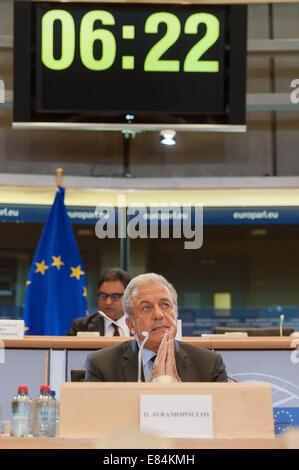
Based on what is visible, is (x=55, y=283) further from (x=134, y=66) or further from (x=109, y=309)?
(x=134, y=66)

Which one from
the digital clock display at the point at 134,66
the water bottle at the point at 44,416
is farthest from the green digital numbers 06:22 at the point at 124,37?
the water bottle at the point at 44,416

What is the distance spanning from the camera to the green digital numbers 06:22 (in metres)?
4.20

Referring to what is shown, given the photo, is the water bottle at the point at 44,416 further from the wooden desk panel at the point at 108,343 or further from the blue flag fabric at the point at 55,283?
the blue flag fabric at the point at 55,283

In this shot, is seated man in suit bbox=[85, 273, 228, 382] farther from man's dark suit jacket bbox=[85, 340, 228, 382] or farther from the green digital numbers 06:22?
the green digital numbers 06:22

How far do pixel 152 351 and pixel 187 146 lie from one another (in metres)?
Answer: 4.87

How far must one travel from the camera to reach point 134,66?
4223 mm

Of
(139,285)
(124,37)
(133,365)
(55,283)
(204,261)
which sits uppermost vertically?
(124,37)

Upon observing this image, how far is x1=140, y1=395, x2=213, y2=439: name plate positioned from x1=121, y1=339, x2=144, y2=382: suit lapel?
1110mm

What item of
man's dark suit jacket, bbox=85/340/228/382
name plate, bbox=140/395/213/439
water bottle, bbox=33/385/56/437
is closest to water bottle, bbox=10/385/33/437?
water bottle, bbox=33/385/56/437

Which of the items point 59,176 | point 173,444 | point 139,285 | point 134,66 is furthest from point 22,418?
point 59,176

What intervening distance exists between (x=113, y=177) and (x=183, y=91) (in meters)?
3.23

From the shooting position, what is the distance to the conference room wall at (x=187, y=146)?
744 cm

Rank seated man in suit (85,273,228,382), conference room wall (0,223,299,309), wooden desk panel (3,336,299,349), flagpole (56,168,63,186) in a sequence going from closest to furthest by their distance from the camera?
seated man in suit (85,273,228,382) < wooden desk panel (3,336,299,349) < flagpole (56,168,63,186) < conference room wall (0,223,299,309)

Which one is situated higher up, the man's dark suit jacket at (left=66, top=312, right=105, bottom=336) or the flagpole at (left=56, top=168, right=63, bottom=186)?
the flagpole at (left=56, top=168, right=63, bottom=186)
